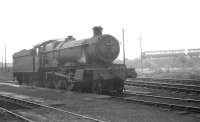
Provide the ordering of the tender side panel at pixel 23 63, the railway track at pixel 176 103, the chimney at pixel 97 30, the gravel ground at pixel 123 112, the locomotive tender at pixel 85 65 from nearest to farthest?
the gravel ground at pixel 123 112 < the railway track at pixel 176 103 < the locomotive tender at pixel 85 65 < the chimney at pixel 97 30 < the tender side panel at pixel 23 63

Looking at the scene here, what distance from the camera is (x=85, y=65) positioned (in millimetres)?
16234

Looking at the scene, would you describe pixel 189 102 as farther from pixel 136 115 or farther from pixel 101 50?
pixel 101 50

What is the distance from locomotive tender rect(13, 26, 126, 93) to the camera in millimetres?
15984

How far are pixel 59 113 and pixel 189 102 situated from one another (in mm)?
5462

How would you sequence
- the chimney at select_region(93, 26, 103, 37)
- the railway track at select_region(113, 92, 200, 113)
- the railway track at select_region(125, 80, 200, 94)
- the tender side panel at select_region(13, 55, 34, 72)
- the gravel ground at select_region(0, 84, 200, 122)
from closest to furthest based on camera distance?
the gravel ground at select_region(0, 84, 200, 122) → the railway track at select_region(113, 92, 200, 113) → the railway track at select_region(125, 80, 200, 94) → the chimney at select_region(93, 26, 103, 37) → the tender side panel at select_region(13, 55, 34, 72)

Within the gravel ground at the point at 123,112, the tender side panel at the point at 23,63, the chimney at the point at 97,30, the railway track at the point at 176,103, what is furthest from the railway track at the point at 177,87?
the tender side panel at the point at 23,63

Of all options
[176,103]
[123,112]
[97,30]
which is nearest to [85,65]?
[97,30]

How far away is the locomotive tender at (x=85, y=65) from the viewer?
15984mm

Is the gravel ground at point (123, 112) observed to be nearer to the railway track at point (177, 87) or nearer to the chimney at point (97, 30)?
the chimney at point (97, 30)

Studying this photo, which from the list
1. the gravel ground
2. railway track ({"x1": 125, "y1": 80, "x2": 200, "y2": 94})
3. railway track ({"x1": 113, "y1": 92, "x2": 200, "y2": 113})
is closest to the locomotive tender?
railway track ({"x1": 113, "y1": 92, "x2": 200, "y2": 113})

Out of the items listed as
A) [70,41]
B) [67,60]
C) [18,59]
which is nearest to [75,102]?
[67,60]

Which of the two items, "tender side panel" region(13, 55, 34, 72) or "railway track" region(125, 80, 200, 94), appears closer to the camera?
"railway track" region(125, 80, 200, 94)

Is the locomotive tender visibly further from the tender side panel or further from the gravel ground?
the gravel ground

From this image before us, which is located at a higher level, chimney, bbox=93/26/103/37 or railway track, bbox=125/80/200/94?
chimney, bbox=93/26/103/37
